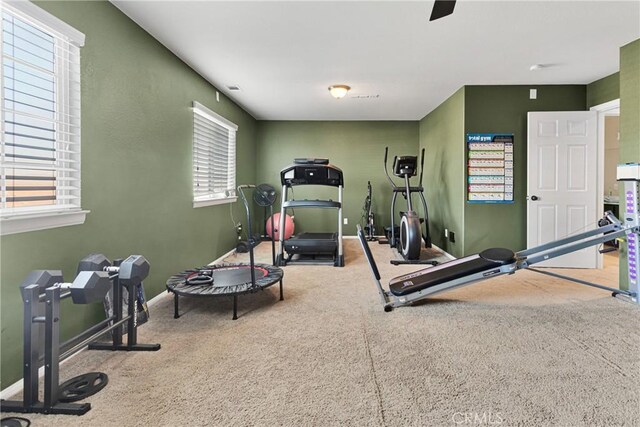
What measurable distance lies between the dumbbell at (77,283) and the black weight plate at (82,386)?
18.8 inches

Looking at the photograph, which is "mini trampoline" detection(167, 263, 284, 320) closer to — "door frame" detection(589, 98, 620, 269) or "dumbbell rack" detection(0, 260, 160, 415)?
"dumbbell rack" detection(0, 260, 160, 415)

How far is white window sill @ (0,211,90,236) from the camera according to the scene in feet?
5.53

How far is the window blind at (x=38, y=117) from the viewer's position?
5.72 ft

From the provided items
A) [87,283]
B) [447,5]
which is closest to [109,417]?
[87,283]

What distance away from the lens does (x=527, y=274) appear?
403cm

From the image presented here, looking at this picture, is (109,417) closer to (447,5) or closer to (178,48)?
(447,5)

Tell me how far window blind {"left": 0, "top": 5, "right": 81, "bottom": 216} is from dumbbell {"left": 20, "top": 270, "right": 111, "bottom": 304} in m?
0.39

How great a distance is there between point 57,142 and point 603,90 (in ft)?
18.7

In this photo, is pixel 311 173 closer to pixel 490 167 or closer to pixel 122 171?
pixel 490 167

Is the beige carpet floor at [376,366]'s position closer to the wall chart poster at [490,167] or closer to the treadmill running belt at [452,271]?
the treadmill running belt at [452,271]

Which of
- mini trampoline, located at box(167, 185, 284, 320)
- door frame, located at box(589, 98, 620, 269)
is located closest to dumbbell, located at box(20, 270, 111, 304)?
mini trampoline, located at box(167, 185, 284, 320)

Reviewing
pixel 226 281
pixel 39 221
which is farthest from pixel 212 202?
pixel 39 221

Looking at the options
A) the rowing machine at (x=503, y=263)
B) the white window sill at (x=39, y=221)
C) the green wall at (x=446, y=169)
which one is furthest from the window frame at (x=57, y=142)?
the green wall at (x=446, y=169)

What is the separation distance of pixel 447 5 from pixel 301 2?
1.18 meters
